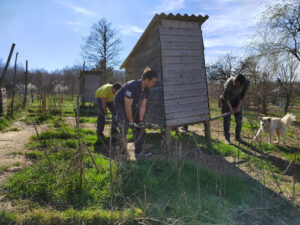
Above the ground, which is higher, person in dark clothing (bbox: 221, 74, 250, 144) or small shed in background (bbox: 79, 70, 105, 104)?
small shed in background (bbox: 79, 70, 105, 104)

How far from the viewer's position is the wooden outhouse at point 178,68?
504 centimetres

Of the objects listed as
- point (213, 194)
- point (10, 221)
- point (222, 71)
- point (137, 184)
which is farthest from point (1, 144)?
→ point (222, 71)

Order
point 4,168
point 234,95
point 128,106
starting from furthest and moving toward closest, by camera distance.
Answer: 1. point 234,95
2. point 128,106
3. point 4,168

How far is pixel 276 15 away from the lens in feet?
35.5

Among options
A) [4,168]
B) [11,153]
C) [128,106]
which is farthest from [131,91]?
[11,153]

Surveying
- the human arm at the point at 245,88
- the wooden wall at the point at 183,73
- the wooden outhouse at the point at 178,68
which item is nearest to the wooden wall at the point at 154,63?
the wooden outhouse at the point at 178,68

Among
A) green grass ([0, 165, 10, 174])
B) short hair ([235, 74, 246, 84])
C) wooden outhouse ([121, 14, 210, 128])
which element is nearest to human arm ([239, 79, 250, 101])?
short hair ([235, 74, 246, 84])

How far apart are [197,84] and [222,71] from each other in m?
17.6

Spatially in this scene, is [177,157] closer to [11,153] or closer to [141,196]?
[141,196]

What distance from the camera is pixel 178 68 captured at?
520 centimetres

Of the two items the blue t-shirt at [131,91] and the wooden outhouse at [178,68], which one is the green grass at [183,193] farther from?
the wooden outhouse at [178,68]

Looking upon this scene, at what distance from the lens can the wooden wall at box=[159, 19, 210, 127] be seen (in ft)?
16.6

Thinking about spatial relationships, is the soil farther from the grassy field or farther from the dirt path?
the grassy field

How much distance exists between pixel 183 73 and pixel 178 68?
0.20 metres
